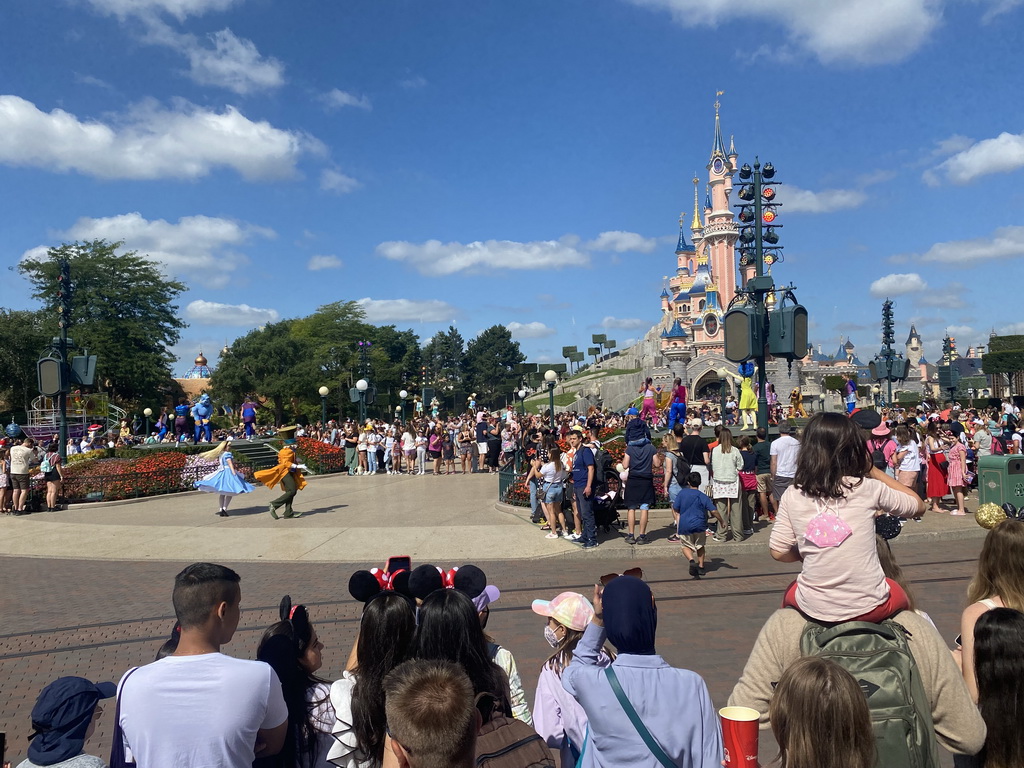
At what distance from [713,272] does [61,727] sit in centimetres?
8776

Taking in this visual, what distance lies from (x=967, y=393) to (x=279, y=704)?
75811 mm

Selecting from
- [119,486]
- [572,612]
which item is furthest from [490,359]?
[572,612]

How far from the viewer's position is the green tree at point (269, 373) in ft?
176

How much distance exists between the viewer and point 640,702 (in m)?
2.52

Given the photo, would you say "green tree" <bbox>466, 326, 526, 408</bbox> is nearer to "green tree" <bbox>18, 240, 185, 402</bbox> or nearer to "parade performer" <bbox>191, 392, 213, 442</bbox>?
"green tree" <bbox>18, 240, 185, 402</bbox>

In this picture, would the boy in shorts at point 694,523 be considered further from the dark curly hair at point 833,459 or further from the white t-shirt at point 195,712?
the white t-shirt at point 195,712

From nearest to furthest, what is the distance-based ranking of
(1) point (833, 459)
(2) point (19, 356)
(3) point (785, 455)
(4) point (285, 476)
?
(1) point (833, 459)
(3) point (785, 455)
(4) point (285, 476)
(2) point (19, 356)

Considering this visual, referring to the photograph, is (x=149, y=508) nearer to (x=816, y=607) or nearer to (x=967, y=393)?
(x=816, y=607)

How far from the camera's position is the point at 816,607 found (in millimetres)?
2674

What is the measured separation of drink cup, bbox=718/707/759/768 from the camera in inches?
94.4

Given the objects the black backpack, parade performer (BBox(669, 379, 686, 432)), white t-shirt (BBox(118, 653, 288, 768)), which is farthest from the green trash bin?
parade performer (BBox(669, 379, 686, 432))

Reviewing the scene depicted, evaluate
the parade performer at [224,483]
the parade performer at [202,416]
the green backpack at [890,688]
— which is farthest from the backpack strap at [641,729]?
the parade performer at [202,416]

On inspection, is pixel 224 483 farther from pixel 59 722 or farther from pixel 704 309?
pixel 704 309

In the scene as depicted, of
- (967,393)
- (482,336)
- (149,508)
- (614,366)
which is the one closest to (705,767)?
(149,508)
